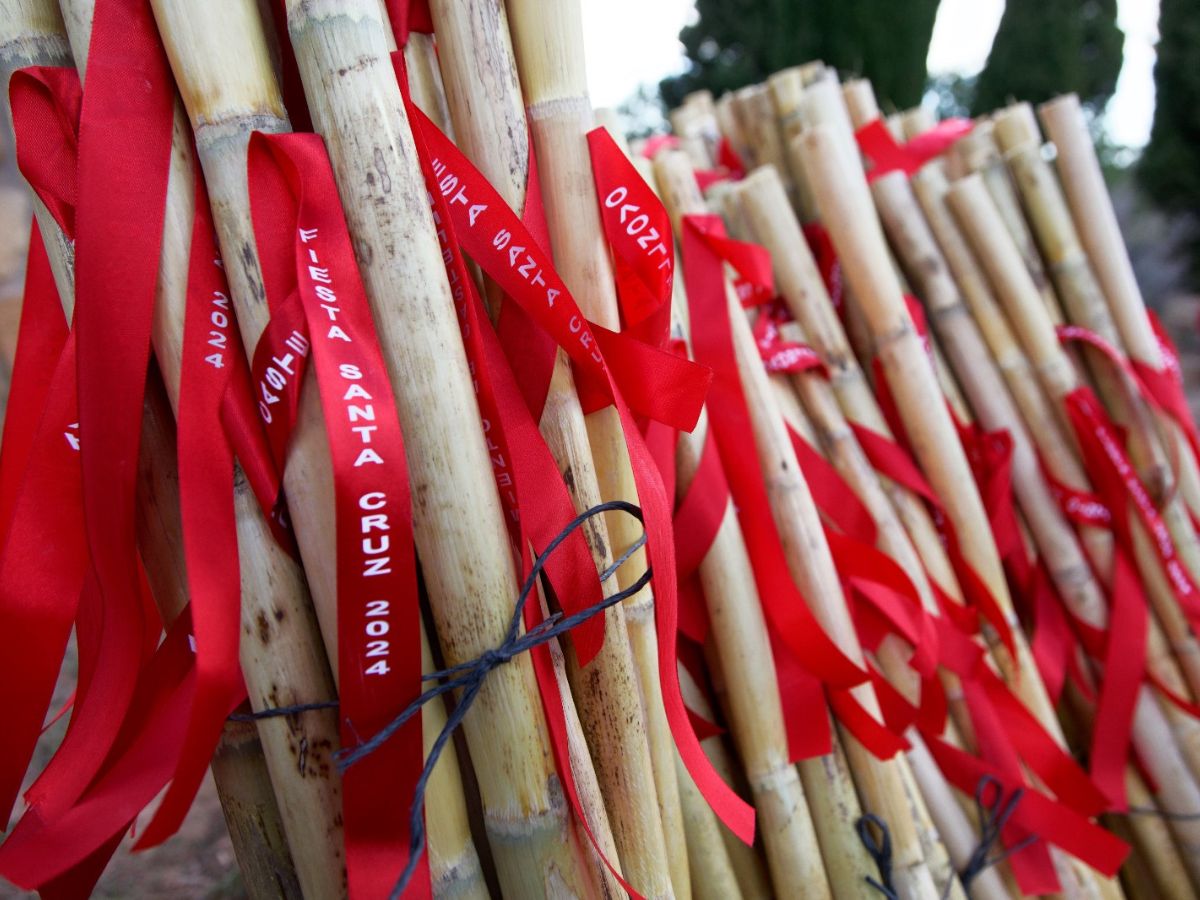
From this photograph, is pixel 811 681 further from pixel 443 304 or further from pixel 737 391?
pixel 443 304

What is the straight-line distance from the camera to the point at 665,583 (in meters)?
0.60

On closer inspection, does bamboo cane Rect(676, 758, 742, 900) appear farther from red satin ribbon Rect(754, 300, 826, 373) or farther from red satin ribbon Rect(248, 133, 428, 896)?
red satin ribbon Rect(754, 300, 826, 373)

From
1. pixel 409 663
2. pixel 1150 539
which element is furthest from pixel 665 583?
pixel 1150 539

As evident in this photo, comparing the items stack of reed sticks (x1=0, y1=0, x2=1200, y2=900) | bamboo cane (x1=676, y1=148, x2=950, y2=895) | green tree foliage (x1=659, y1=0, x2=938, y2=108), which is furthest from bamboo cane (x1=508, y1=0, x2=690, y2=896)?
green tree foliage (x1=659, y1=0, x2=938, y2=108)

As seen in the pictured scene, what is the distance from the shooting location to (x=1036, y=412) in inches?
48.3

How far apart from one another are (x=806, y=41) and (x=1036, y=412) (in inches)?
204

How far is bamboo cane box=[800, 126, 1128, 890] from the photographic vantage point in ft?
3.64

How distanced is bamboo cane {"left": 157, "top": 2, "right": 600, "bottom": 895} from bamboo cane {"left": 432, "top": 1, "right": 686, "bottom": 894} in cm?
7

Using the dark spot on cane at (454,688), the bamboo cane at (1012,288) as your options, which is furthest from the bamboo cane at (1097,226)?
the dark spot on cane at (454,688)

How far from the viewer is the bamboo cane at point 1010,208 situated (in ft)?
4.30

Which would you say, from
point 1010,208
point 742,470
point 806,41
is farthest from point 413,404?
point 806,41

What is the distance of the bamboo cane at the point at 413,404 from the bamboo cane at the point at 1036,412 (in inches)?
36.4

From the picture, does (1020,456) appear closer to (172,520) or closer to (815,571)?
(815,571)

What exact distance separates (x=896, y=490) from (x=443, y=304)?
0.74 metres
